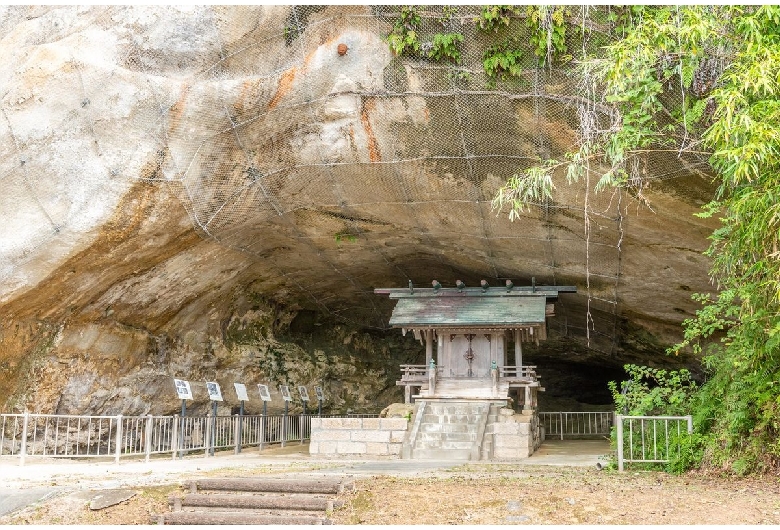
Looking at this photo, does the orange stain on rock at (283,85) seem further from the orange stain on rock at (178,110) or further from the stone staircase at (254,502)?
the stone staircase at (254,502)

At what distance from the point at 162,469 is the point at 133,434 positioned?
5777mm

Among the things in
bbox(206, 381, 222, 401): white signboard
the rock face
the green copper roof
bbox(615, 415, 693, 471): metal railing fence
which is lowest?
bbox(615, 415, 693, 471): metal railing fence

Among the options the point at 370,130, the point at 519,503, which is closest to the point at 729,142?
the point at 519,503

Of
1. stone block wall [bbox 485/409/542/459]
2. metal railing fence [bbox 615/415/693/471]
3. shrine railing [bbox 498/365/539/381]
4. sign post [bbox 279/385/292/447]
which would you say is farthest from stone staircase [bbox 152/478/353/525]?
sign post [bbox 279/385/292/447]

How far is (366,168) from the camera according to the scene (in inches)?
472

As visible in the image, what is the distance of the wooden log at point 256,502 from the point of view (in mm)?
6980

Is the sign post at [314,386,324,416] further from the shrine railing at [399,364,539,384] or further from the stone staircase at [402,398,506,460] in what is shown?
the stone staircase at [402,398,506,460]

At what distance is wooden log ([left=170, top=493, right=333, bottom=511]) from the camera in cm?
698

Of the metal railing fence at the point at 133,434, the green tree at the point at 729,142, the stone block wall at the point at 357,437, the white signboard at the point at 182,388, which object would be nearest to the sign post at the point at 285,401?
the metal railing fence at the point at 133,434

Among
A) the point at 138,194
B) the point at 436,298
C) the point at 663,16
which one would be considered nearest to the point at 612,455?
the point at 663,16

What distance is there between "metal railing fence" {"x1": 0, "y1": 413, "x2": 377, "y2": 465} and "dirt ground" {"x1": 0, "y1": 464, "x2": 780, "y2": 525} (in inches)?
147

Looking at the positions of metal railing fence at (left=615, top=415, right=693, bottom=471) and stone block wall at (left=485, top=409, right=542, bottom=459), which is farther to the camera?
stone block wall at (left=485, top=409, right=542, bottom=459)

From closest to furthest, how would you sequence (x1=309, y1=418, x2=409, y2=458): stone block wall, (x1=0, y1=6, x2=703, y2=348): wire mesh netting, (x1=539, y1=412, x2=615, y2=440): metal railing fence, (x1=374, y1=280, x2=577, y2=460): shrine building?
(x1=0, y1=6, x2=703, y2=348): wire mesh netting, (x1=309, y1=418, x2=409, y2=458): stone block wall, (x1=374, y1=280, x2=577, y2=460): shrine building, (x1=539, y1=412, x2=615, y2=440): metal railing fence

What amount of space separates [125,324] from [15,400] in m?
2.40
